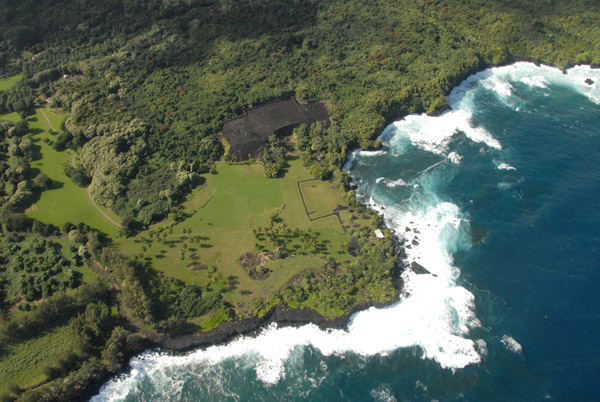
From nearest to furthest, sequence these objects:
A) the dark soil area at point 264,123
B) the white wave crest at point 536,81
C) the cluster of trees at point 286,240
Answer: the cluster of trees at point 286,240 → the dark soil area at point 264,123 → the white wave crest at point 536,81

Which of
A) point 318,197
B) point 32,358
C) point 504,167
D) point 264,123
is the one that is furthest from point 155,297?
point 504,167

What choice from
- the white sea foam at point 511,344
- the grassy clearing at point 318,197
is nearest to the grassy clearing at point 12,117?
the grassy clearing at point 318,197

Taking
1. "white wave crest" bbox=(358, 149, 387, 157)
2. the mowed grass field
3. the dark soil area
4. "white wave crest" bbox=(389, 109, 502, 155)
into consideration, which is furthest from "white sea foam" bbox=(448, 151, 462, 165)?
the dark soil area

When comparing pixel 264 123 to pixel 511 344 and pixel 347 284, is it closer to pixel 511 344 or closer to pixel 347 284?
pixel 347 284

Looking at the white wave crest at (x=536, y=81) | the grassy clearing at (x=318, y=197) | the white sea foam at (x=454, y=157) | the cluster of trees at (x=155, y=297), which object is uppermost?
the white wave crest at (x=536, y=81)

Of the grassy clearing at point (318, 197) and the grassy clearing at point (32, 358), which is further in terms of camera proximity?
the grassy clearing at point (318, 197)

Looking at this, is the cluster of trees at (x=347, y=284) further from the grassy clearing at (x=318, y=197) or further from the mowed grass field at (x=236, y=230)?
the grassy clearing at (x=318, y=197)

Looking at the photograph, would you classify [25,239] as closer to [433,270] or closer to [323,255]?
[323,255]
